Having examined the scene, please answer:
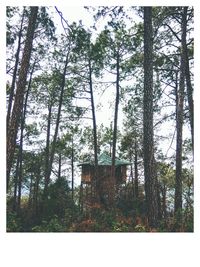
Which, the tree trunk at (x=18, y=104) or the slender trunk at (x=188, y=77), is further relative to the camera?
the slender trunk at (x=188, y=77)

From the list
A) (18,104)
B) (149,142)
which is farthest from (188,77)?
(18,104)

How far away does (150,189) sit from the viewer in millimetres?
8359

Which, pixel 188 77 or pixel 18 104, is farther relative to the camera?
pixel 188 77

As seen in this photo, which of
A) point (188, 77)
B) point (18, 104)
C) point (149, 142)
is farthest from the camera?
point (188, 77)

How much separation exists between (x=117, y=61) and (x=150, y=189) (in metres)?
11.5

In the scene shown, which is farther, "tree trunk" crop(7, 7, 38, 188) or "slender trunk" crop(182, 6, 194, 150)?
"slender trunk" crop(182, 6, 194, 150)

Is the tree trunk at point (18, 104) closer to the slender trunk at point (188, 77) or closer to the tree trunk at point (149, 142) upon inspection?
the tree trunk at point (149, 142)

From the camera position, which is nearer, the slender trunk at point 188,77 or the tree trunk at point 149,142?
the tree trunk at point 149,142

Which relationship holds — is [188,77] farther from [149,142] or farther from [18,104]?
[18,104]

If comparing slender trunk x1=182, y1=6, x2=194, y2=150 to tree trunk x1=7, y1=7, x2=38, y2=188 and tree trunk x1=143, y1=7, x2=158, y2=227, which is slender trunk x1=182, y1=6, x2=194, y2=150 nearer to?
tree trunk x1=143, y1=7, x2=158, y2=227

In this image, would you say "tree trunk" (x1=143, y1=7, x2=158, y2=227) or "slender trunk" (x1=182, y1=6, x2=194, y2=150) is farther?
"slender trunk" (x1=182, y1=6, x2=194, y2=150)
